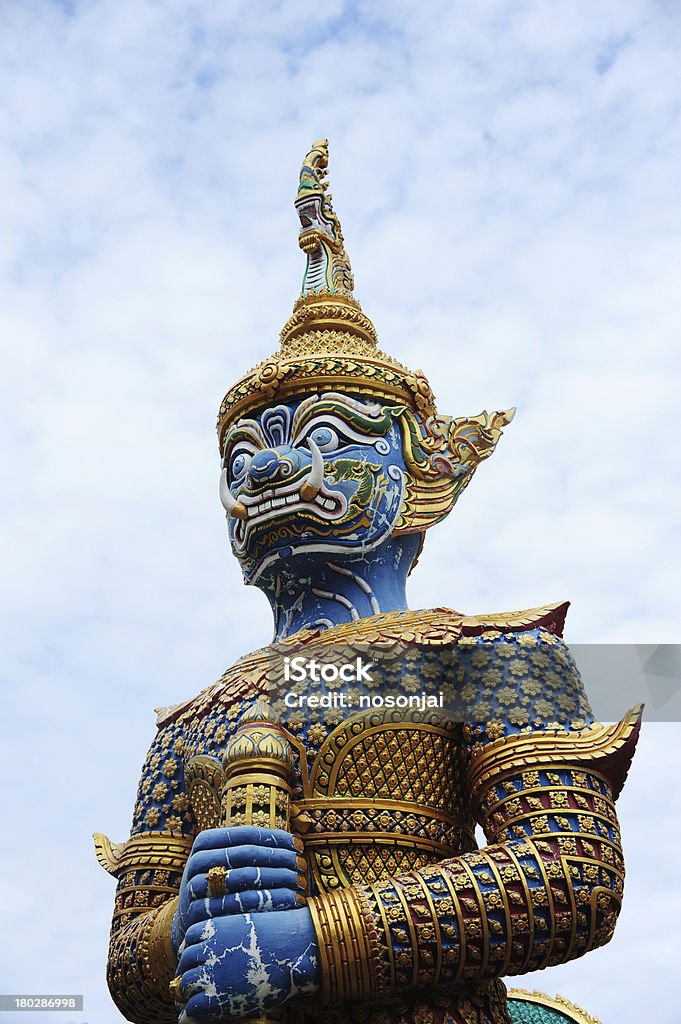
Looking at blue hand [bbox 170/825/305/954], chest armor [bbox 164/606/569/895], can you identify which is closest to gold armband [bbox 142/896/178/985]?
blue hand [bbox 170/825/305/954]

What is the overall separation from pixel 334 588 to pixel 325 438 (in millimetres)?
775

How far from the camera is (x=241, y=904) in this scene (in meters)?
4.23

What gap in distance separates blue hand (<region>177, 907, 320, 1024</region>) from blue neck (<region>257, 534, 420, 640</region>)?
1.81 meters

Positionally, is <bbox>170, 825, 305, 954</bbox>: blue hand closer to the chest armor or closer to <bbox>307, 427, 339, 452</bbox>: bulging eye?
the chest armor

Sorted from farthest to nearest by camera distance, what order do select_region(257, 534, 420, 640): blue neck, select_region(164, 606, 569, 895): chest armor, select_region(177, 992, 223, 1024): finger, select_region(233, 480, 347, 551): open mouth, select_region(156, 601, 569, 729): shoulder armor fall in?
select_region(257, 534, 420, 640): blue neck → select_region(233, 480, 347, 551): open mouth → select_region(156, 601, 569, 729): shoulder armor → select_region(164, 606, 569, 895): chest armor → select_region(177, 992, 223, 1024): finger

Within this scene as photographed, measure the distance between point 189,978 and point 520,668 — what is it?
191cm

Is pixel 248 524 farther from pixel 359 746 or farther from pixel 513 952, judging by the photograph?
pixel 513 952

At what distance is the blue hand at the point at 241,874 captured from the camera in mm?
4254

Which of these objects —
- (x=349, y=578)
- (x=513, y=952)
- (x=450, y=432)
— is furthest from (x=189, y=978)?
(x=450, y=432)

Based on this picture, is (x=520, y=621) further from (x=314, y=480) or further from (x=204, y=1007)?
(x=204, y=1007)

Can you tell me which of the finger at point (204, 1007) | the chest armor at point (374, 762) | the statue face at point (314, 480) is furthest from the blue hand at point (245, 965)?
the statue face at point (314, 480)

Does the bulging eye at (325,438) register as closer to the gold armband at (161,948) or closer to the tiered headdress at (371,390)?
the tiered headdress at (371,390)

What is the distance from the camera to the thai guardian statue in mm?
4277

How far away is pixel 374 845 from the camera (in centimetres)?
485
